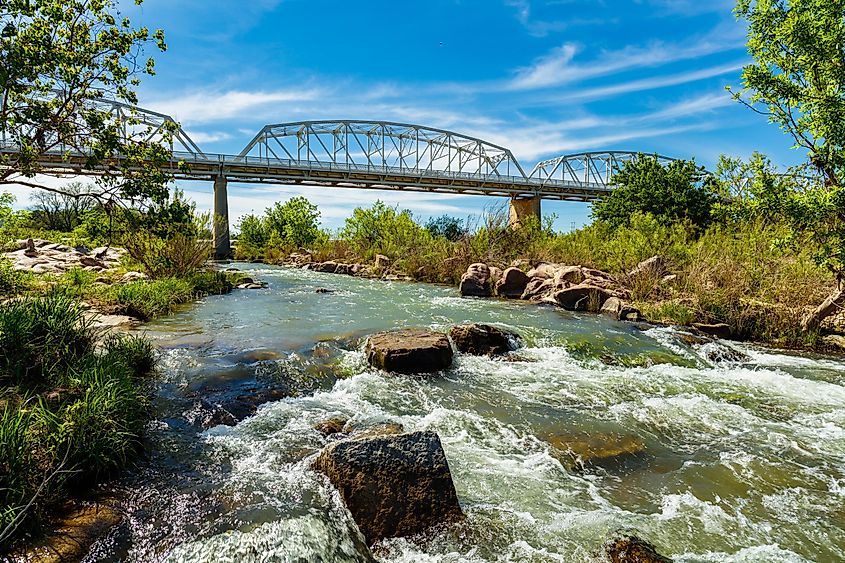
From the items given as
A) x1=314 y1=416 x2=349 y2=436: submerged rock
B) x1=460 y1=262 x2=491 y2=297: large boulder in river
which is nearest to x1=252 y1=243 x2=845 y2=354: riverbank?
x1=460 y1=262 x2=491 y2=297: large boulder in river

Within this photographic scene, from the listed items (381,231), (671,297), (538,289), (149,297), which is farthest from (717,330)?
(381,231)

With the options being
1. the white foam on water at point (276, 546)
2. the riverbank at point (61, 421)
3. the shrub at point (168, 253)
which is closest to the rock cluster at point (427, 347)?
the riverbank at point (61, 421)

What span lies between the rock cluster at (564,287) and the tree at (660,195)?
8798 millimetres

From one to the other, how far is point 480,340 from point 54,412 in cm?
732

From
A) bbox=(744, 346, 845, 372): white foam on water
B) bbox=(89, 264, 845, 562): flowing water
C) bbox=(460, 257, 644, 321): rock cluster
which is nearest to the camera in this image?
bbox=(89, 264, 845, 562): flowing water

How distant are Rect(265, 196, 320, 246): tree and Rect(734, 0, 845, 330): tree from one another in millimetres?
46426

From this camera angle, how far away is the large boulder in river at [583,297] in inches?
623

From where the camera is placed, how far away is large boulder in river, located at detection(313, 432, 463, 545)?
4.07 meters

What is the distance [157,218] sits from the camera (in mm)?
7148

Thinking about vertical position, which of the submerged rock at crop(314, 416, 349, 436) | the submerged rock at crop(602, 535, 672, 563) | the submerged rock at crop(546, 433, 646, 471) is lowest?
the submerged rock at crop(546, 433, 646, 471)

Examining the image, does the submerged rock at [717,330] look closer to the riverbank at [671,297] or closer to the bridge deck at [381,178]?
the riverbank at [671,297]

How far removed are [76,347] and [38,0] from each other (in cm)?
472

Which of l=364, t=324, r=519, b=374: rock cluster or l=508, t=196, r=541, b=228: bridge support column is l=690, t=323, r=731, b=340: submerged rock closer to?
l=364, t=324, r=519, b=374: rock cluster

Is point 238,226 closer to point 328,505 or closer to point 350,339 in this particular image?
point 350,339
